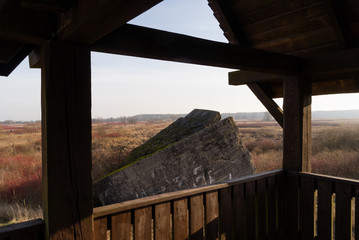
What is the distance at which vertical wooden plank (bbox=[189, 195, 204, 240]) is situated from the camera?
2293 millimetres

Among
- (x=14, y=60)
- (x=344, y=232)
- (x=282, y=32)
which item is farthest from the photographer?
(x=282, y=32)

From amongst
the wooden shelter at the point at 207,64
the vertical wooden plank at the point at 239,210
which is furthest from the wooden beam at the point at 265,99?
the vertical wooden plank at the point at 239,210

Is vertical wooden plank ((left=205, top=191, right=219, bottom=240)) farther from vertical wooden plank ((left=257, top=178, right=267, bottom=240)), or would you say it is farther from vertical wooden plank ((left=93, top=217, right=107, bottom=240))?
vertical wooden plank ((left=93, top=217, right=107, bottom=240))

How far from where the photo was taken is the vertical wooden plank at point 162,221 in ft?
6.88

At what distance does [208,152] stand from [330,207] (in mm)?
1777

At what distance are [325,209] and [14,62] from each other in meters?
3.21

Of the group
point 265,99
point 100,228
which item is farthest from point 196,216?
point 265,99

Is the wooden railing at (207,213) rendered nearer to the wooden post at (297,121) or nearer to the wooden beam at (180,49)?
the wooden post at (297,121)

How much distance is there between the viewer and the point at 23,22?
1394mm

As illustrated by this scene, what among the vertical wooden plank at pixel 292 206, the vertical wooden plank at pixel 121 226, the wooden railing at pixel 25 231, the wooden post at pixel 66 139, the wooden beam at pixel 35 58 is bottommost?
the vertical wooden plank at pixel 292 206

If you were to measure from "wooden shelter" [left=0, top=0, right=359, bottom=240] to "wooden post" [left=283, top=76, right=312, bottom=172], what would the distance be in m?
0.01

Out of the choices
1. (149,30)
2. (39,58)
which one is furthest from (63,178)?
(149,30)

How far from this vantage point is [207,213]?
2398 millimetres

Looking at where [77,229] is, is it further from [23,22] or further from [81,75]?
[23,22]
